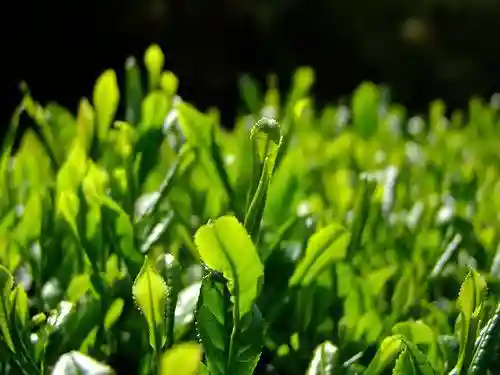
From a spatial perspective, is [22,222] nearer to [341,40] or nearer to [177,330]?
[177,330]

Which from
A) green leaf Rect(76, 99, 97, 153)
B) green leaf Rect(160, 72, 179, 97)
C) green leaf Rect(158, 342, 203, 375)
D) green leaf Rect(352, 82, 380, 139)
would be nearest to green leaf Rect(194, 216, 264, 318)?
green leaf Rect(158, 342, 203, 375)


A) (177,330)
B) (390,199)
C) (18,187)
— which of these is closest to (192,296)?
(177,330)

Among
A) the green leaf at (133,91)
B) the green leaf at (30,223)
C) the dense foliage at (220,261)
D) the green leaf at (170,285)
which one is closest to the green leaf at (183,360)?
the dense foliage at (220,261)

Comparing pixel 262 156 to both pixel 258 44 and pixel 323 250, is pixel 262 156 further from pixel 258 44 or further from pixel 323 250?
pixel 258 44

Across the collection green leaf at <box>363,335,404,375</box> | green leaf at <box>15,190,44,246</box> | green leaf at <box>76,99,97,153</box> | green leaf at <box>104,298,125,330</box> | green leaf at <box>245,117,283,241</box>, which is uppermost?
green leaf at <box>76,99,97,153</box>

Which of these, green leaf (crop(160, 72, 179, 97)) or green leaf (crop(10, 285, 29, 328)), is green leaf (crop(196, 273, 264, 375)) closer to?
green leaf (crop(10, 285, 29, 328))

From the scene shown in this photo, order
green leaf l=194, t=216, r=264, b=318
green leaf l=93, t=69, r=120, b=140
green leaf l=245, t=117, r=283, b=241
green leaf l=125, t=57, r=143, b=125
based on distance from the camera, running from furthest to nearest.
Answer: green leaf l=125, t=57, r=143, b=125
green leaf l=93, t=69, r=120, b=140
green leaf l=245, t=117, r=283, b=241
green leaf l=194, t=216, r=264, b=318

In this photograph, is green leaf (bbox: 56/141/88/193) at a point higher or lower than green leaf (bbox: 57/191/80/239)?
higher

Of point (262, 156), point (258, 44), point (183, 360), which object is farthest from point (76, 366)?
point (258, 44)
